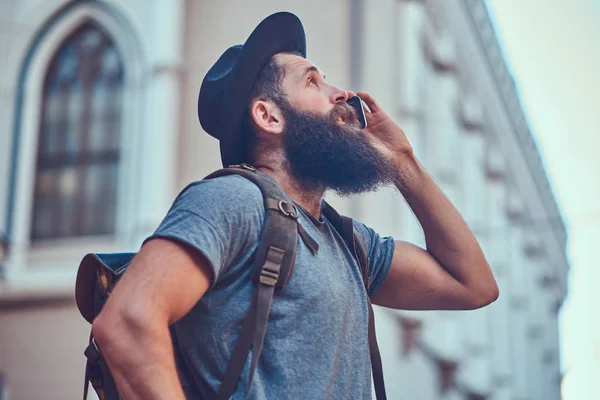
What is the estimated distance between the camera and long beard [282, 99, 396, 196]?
236 centimetres

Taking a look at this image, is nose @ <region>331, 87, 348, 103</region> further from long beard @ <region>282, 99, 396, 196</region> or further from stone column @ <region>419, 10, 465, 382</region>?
stone column @ <region>419, 10, 465, 382</region>

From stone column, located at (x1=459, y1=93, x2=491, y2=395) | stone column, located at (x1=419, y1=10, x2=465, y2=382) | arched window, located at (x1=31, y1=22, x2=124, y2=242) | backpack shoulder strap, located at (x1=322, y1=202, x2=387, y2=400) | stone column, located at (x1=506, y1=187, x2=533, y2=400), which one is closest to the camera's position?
backpack shoulder strap, located at (x1=322, y1=202, x2=387, y2=400)

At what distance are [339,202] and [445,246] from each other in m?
9.62

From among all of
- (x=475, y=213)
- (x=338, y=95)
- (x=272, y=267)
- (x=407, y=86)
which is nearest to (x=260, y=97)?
(x=338, y=95)

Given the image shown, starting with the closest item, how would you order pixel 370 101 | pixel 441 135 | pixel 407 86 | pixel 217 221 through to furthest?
pixel 217 221 < pixel 370 101 < pixel 407 86 < pixel 441 135

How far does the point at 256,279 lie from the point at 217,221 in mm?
141

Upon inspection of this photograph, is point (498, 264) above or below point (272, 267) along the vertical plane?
below

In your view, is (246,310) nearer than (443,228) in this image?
Yes

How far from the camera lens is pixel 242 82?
7.88ft

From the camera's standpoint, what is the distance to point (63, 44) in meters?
14.6

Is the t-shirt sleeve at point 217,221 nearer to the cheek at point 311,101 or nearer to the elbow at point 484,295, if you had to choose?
the cheek at point 311,101

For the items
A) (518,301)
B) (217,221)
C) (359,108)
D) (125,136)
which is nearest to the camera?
(217,221)

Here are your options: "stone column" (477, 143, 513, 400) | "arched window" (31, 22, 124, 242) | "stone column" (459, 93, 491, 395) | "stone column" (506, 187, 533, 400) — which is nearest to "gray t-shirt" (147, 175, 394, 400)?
"arched window" (31, 22, 124, 242)

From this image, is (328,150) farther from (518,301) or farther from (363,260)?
(518,301)
